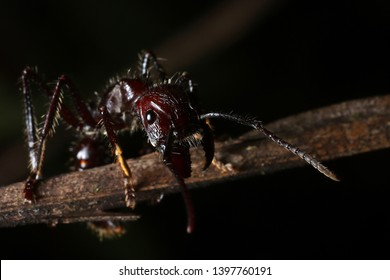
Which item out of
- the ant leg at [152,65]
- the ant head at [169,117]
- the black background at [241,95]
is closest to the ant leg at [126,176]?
the ant head at [169,117]

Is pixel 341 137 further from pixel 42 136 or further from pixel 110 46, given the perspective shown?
pixel 110 46

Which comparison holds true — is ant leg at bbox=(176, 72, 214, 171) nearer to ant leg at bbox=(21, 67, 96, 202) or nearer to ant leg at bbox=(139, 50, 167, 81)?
ant leg at bbox=(139, 50, 167, 81)

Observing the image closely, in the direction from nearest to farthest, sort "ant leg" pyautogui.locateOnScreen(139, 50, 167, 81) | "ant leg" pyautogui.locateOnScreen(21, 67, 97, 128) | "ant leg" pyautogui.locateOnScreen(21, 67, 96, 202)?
1. "ant leg" pyautogui.locateOnScreen(21, 67, 96, 202)
2. "ant leg" pyautogui.locateOnScreen(21, 67, 97, 128)
3. "ant leg" pyautogui.locateOnScreen(139, 50, 167, 81)

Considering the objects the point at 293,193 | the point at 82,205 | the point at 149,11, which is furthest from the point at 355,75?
the point at 82,205

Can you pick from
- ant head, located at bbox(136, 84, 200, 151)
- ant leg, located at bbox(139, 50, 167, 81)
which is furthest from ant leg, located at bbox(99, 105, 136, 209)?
ant leg, located at bbox(139, 50, 167, 81)

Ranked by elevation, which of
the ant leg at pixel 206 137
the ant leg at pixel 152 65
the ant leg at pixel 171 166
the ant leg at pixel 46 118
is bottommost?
the ant leg at pixel 171 166

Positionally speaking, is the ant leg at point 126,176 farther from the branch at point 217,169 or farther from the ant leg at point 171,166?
the ant leg at point 171,166
